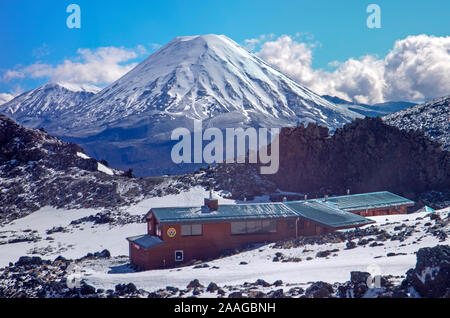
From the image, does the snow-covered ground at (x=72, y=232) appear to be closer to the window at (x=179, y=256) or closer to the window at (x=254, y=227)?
the window at (x=179, y=256)

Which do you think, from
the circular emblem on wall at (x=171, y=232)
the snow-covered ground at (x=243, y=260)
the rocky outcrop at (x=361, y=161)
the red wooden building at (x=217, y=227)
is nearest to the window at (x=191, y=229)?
the red wooden building at (x=217, y=227)

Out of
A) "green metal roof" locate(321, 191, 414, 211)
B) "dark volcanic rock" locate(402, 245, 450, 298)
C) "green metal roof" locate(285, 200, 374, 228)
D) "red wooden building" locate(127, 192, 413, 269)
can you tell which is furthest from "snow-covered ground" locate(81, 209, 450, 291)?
"green metal roof" locate(321, 191, 414, 211)

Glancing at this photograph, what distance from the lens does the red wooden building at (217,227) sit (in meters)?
32.3

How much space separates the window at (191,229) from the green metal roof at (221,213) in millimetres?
491

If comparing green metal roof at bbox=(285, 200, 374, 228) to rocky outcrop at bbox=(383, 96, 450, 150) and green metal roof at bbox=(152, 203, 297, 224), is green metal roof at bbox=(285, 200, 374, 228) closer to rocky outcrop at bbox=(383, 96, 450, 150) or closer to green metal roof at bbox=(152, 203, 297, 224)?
green metal roof at bbox=(152, 203, 297, 224)

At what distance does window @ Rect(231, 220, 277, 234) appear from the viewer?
3459 cm

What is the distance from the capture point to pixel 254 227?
3516 centimetres

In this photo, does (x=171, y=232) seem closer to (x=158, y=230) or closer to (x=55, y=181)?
(x=158, y=230)

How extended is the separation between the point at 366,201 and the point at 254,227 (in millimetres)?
14390

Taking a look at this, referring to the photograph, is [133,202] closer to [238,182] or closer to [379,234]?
[238,182]

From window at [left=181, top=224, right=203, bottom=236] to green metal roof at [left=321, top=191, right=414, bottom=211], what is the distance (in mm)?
14372

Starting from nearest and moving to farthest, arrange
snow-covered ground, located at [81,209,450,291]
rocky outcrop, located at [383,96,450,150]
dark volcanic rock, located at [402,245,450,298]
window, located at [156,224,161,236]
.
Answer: dark volcanic rock, located at [402,245,450,298]
snow-covered ground, located at [81,209,450,291]
window, located at [156,224,161,236]
rocky outcrop, located at [383,96,450,150]

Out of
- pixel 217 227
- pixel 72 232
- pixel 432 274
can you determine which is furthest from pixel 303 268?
pixel 72 232

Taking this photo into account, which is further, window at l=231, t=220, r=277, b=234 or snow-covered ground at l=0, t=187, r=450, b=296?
window at l=231, t=220, r=277, b=234
